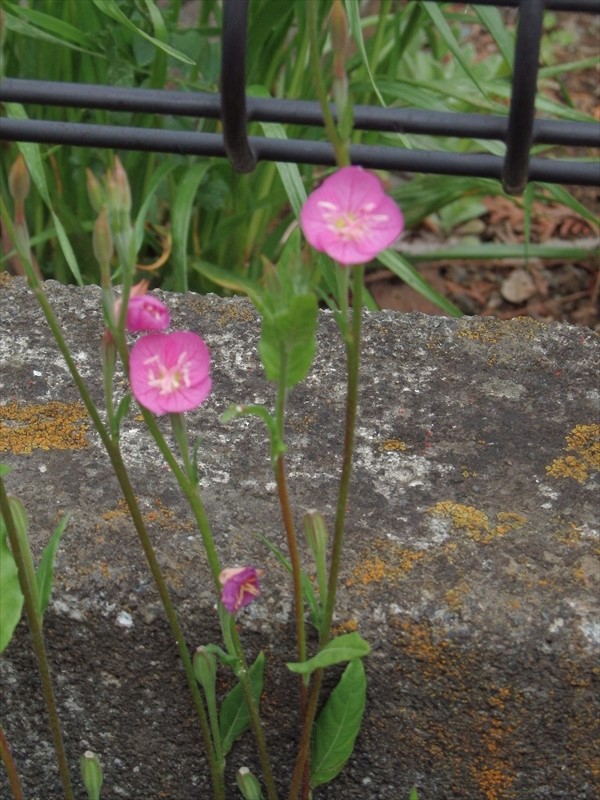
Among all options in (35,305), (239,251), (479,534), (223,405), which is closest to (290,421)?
(223,405)

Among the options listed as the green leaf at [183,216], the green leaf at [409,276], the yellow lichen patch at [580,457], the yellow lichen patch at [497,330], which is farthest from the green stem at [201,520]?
the green leaf at [409,276]

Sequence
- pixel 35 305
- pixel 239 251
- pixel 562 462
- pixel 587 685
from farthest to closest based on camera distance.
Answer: pixel 239 251, pixel 35 305, pixel 562 462, pixel 587 685

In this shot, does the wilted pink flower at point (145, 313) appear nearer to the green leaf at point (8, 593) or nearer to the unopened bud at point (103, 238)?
the unopened bud at point (103, 238)

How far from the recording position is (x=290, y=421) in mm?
997

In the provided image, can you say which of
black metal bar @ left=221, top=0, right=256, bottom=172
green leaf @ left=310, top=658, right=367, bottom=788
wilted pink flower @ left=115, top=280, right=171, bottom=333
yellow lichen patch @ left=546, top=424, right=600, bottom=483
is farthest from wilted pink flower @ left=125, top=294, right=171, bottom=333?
yellow lichen patch @ left=546, top=424, right=600, bottom=483

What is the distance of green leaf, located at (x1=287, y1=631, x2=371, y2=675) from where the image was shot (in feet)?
2.23

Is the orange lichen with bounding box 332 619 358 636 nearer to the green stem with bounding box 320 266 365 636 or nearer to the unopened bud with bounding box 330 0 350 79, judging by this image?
the green stem with bounding box 320 266 365 636

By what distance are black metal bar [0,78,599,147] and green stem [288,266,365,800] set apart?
129 millimetres

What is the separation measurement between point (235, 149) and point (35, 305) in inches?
20.1

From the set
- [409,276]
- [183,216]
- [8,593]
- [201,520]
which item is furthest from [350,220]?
[409,276]

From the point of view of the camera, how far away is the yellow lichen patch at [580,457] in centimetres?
93

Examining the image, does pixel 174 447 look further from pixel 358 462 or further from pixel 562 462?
pixel 562 462

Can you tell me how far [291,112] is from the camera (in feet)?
2.21

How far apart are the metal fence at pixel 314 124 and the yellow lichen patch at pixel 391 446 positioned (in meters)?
0.33
